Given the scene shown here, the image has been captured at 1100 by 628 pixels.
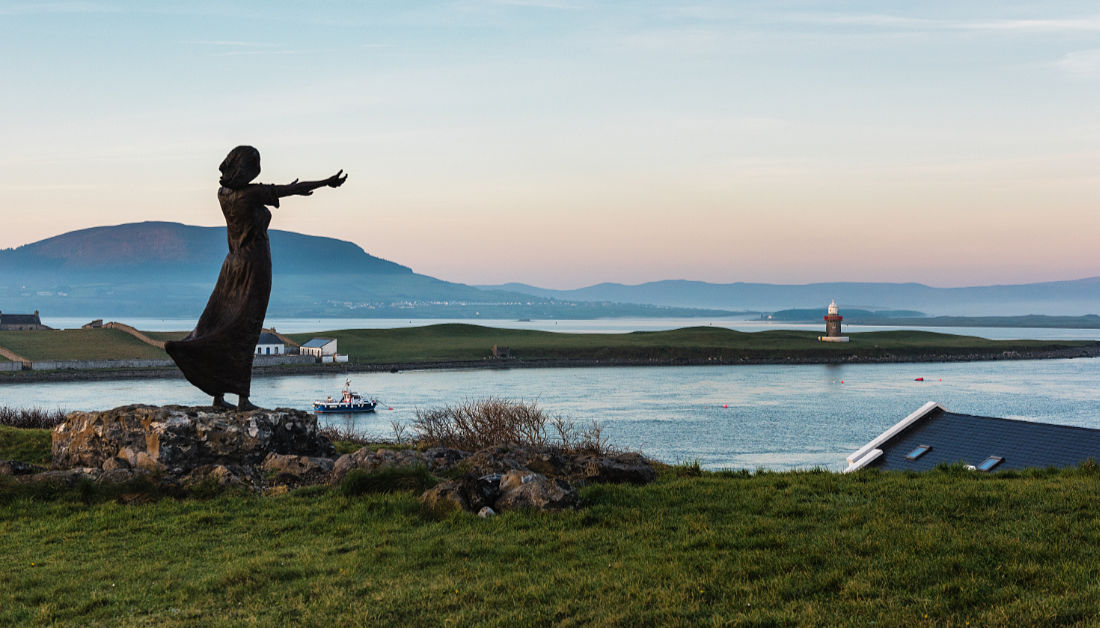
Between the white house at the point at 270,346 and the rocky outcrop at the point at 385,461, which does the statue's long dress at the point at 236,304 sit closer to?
the rocky outcrop at the point at 385,461

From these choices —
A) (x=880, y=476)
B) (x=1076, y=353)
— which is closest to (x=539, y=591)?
(x=880, y=476)

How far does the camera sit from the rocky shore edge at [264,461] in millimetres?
11961

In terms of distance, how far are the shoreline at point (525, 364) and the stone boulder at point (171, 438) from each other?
307ft

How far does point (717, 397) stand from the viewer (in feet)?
278

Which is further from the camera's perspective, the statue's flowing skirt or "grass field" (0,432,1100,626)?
the statue's flowing skirt

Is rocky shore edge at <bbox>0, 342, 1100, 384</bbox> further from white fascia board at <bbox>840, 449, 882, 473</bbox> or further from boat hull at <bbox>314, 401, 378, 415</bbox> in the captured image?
white fascia board at <bbox>840, 449, 882, 473</bbox>

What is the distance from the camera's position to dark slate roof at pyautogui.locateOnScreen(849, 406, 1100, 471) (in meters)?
23.8

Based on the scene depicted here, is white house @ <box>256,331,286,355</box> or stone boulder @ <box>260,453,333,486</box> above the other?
stone boulder @ <box>260,453,333,486</box>

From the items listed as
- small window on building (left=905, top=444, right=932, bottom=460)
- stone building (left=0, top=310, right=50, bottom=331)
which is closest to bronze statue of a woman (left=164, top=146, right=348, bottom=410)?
small window on building (left=905, top=444, right=932, bottom=460)

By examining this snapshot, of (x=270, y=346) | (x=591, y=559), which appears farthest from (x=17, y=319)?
(x=591, y=559)

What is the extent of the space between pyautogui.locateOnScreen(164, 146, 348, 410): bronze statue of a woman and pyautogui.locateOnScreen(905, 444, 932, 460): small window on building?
2107 centimetres

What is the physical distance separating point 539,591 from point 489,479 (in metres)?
3.54

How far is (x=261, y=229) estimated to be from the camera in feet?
51.1

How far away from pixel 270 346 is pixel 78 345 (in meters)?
25.9
